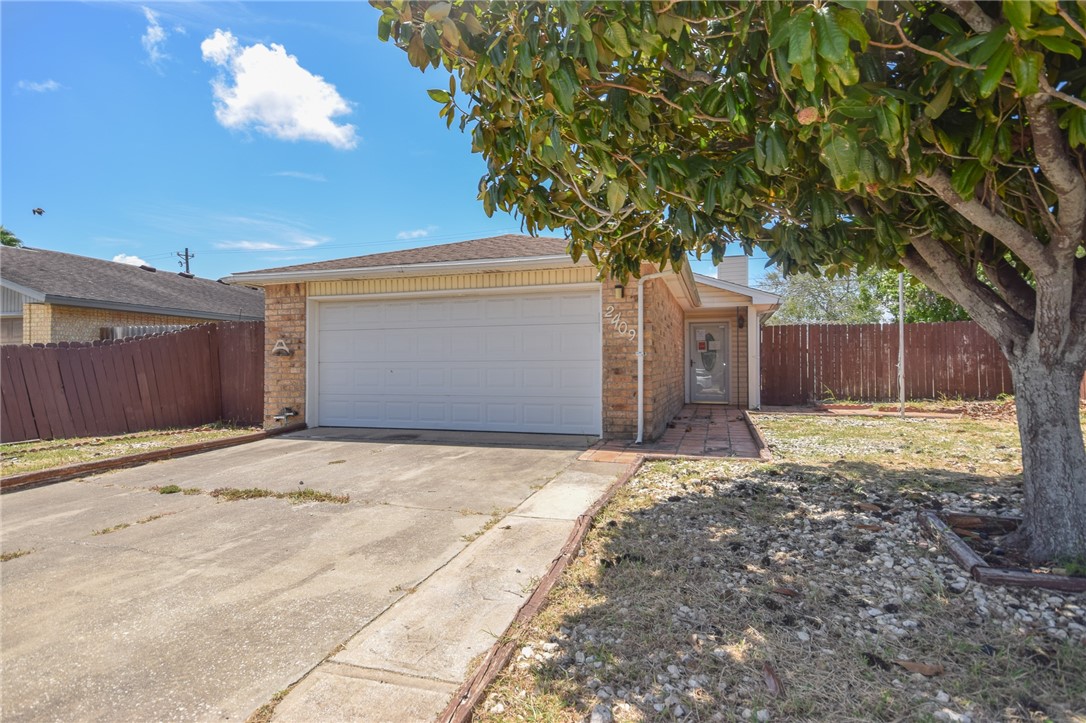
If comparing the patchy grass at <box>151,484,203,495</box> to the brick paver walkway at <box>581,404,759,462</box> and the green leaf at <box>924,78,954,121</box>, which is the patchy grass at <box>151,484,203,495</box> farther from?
the green leaf at <box>924,78,954,121</box>

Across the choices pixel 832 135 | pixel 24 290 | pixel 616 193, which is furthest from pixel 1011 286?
pixel 24 290

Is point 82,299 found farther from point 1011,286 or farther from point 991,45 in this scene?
point 1011,286

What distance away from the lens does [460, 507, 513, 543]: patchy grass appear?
364 centimetres

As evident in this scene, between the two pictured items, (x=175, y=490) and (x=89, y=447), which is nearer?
(x=175, y=490)

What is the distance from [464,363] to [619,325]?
8.55 ft

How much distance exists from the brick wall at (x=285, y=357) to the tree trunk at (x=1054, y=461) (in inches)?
360

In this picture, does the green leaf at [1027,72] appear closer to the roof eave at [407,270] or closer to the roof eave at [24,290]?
the roof eave at [407,270]

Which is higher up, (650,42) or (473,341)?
(650,42)

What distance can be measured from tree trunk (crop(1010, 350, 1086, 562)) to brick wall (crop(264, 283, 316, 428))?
9.15 m

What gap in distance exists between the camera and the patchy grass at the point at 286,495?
461cm

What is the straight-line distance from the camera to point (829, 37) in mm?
1541

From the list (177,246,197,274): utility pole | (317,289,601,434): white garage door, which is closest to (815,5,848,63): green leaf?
(317,289,601,434): white garage door

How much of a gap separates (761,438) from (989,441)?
291 centimetres

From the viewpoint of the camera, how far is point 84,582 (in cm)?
299
